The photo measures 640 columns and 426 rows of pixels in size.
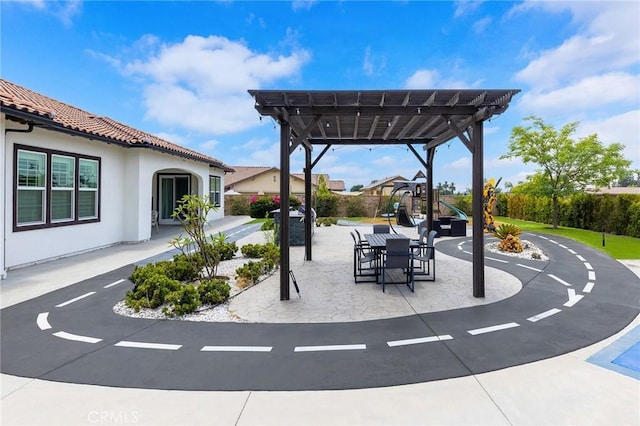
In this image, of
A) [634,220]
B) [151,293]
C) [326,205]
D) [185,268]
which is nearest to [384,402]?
[151,293]

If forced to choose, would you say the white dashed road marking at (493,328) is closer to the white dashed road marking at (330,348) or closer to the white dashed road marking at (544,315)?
the white dashed road marking at (544,315)

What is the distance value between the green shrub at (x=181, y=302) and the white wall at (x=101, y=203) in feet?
13.4

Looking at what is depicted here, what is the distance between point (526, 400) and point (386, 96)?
171 inches

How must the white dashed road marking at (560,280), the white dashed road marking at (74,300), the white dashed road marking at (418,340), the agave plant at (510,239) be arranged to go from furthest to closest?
1. the agave plant at (510,239)
2. the white dashed road marking at (560,280)
3. the white dashed road marking at (74,300)
4. the white dashed road marking at (418,340)

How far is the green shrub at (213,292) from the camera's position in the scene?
510 centimetres

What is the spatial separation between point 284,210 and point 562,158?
16.6 metres

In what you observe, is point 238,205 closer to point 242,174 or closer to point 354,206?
point 354,206

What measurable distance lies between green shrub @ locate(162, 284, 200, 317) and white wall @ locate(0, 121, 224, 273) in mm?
4094

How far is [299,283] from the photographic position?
6.57 meters

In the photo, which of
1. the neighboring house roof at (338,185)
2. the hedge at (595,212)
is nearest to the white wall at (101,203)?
the hedge at (595,212)

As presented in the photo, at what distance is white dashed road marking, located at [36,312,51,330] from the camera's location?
4.16 meters

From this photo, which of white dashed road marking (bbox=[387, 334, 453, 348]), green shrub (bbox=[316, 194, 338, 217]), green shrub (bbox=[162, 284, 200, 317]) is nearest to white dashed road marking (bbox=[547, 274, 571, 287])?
white dashed road marking (bbox=[387, 334, 453, 348])

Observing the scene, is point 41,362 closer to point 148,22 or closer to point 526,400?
point 526,400

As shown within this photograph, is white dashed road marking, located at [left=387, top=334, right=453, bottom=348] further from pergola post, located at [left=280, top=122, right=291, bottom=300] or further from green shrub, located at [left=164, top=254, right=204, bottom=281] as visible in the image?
green shrub, located at [left=164, top=254, right=204, bottom=281]
